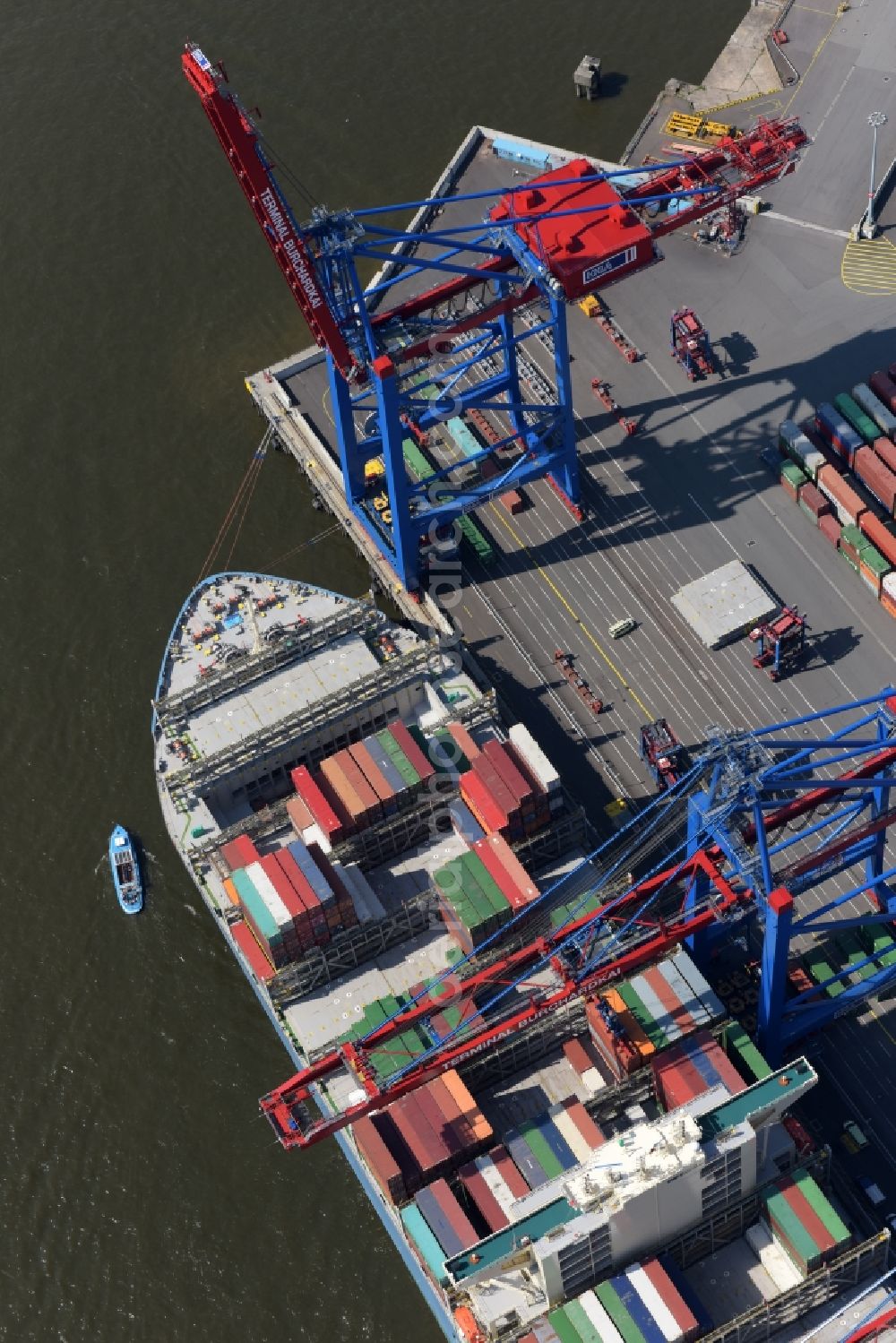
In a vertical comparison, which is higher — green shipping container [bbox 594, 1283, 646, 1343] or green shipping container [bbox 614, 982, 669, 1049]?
green shipping container [bbox 614, 982, 669, 1049]

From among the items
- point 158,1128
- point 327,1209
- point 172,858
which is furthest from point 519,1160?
point 172,858

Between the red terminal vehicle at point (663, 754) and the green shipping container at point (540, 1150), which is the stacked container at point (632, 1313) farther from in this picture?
the red terminal vehicle at point (663, 754)

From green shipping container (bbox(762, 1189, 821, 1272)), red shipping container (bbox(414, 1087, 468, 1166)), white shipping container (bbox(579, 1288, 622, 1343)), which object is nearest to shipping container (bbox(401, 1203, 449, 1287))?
red shipping container (bbox(414, 1087, 468, 1166))

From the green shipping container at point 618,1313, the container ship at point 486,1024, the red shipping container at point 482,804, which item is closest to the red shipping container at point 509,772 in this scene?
the container ship at point 486,1024

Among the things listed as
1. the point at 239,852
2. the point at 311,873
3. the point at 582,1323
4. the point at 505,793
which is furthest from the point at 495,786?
the point at 582,1323

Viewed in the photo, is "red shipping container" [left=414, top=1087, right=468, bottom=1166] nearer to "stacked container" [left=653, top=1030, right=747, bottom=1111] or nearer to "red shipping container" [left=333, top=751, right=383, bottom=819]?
"stacked container" [left=653, top=1030, right=747, bottom=1111]

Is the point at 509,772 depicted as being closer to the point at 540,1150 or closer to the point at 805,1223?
the point at 540,1150
